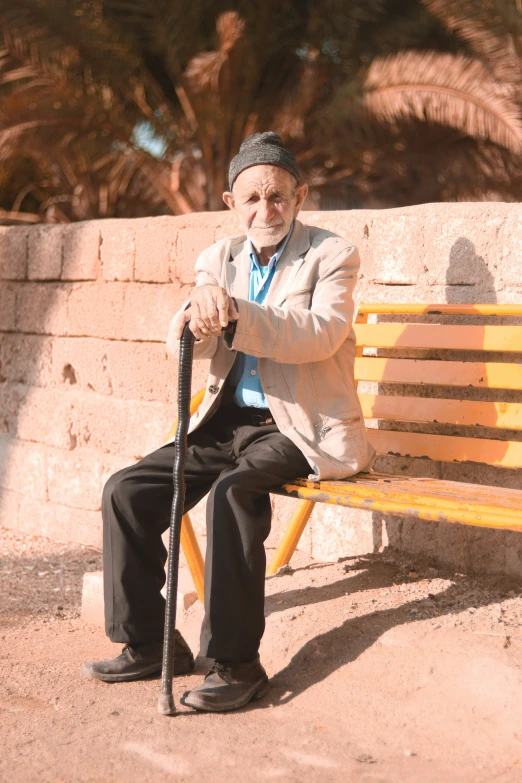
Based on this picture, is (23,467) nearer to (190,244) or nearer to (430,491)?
(190,244)

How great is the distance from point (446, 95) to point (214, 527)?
5137 millimetres

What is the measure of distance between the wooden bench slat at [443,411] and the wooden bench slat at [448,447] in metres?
0.06

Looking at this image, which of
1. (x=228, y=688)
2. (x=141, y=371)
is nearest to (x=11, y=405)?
(x=141, y=371)

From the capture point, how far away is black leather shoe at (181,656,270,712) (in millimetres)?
2980

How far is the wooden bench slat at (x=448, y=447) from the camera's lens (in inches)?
136

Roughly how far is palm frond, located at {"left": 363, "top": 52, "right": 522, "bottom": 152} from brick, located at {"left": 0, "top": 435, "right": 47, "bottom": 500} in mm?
3722

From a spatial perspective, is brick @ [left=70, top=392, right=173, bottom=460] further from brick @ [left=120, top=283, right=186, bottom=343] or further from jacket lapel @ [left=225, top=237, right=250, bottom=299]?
jacket lapel @ [left=225, top=237, right=250, bottom=299]

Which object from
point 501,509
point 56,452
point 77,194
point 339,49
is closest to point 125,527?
point 501,509

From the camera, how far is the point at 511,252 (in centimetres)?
368

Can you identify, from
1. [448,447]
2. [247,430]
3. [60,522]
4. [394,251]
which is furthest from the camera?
[60,522]

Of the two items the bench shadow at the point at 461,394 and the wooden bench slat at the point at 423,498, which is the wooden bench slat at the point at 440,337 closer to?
the bench shadow at the point at 461,394

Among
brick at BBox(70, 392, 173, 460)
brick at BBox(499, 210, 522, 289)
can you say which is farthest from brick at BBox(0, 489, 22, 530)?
brick at BBox(499, 210, 522, 289)

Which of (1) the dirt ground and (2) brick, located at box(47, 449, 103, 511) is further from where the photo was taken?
(2) brick, located at box(47, 449, 103, 511)

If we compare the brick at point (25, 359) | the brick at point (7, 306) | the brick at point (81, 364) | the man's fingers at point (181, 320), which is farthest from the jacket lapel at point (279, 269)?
the brick at point (7, 306)
